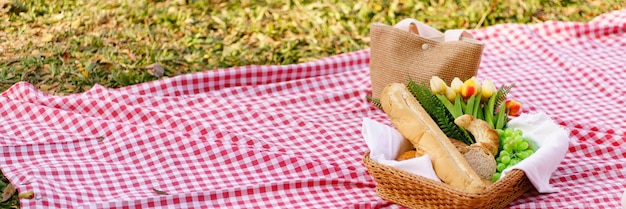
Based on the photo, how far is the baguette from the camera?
3.19m

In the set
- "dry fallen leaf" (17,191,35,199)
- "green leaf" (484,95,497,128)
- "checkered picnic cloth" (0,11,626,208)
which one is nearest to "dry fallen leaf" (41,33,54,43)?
"checkered picnic cloth" (0,11,626,208)

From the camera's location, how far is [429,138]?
3.33m

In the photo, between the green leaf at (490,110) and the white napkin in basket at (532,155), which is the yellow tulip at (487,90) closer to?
the green leaf at (490,110)

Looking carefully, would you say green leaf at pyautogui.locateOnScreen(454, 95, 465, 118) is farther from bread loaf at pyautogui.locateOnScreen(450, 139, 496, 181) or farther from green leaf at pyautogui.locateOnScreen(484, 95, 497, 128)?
bread loaf at pyautogui.locateOnScreen(450, 139, 496, 181)

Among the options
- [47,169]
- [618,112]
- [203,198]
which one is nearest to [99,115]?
[47,169]

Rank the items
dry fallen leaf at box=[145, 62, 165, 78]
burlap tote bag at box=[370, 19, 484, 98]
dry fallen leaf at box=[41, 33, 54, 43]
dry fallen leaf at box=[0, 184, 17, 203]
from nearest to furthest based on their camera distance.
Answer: dry fallen leaf at box=[0, 184, 17, 203]
burlap tote bag at box=[370, 19, 484, 98]
dry fallen leaf at box=[145, 62, 165, 78]
dry fallen leaf at box=[41, 33, 54, 43]

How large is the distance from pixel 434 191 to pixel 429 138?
22cm

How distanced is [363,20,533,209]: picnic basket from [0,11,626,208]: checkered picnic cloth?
106mm

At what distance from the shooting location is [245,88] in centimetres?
445

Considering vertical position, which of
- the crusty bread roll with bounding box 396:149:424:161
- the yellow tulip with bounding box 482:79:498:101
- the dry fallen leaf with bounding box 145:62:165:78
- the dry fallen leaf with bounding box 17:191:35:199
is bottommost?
the dry fallen leaf with bounding box 145:62:165:78

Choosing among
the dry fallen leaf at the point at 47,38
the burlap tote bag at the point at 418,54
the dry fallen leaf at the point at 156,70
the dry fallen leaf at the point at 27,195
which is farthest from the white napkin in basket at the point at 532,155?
the dry fallen leaf at the point at 47,38

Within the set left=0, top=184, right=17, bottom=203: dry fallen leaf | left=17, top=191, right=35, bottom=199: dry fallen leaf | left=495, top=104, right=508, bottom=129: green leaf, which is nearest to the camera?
left=17, top=191, right=35, bottom=199: dry fallen leaf

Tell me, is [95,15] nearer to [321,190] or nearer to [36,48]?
[36,48]

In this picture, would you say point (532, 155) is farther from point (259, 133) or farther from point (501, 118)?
point (259, 133)
